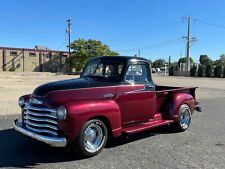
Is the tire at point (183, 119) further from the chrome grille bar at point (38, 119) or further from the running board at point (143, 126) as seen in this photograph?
the chrome grille bar at point (38, 119)

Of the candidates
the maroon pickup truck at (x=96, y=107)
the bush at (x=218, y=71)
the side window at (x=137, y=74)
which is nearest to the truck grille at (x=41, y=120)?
the maroon pickup truck at (x=96, y=107)

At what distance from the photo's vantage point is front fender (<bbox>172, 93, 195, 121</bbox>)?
8.83 m

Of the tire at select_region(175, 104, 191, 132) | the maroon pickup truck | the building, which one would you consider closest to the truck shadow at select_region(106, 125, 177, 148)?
the tire at select_region(175, 104, 191, 132)

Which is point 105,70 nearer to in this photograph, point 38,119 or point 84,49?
point 38,119

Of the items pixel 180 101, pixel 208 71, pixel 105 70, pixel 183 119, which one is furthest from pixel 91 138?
pixel 208 71

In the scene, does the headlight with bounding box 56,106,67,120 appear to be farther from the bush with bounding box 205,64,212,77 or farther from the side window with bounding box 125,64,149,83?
the bush with bounding box 205,64,212,77

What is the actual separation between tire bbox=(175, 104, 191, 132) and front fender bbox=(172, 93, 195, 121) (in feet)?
0.38

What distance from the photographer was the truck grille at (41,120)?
623 centimetres

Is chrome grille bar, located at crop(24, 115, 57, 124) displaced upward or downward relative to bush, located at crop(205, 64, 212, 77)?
downward

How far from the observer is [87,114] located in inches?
249

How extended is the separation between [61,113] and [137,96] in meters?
2.11

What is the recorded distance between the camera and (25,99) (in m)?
7.43

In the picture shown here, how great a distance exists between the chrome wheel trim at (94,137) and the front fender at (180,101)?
265 cm

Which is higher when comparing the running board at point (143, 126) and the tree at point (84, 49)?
the tree at point (84, 49)
